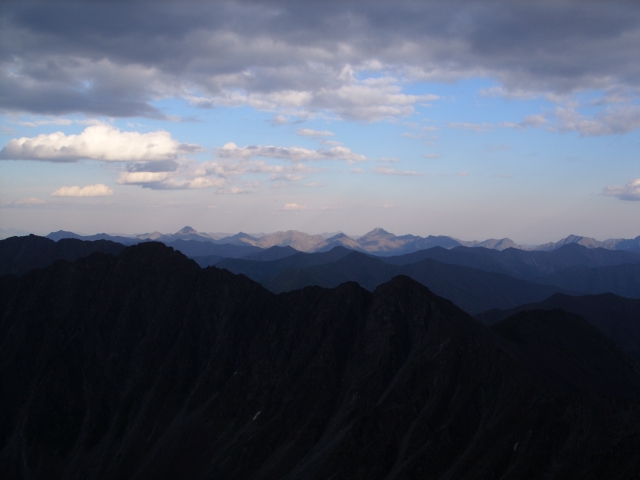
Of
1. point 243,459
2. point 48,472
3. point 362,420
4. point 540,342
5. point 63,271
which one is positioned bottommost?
point 48,472

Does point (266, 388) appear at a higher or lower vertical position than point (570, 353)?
lower

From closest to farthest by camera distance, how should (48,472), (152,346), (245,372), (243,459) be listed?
1. (243,459)
2. (48,472)
3. (245,372)
4. (152,346)

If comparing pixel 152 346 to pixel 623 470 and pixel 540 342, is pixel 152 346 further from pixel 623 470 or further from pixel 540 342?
pixel 623 470

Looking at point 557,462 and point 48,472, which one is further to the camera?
point 48,472

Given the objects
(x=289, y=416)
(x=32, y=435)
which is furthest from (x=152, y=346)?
(x=289, y=416)

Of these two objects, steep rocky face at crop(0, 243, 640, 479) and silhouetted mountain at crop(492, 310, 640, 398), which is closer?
steep rocky face at crop(0, 243, 640, 479)

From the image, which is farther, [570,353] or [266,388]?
[570,353]

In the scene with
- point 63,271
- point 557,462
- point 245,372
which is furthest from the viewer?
point 63,271

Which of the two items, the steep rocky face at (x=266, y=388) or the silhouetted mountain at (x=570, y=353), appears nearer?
the steep rocky face at (x=266, y=388)
